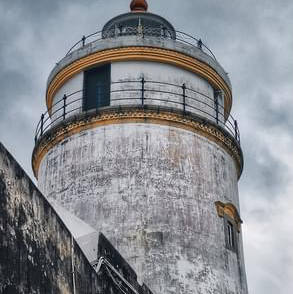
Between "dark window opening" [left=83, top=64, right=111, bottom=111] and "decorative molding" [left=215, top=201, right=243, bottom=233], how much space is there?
14.7 feet

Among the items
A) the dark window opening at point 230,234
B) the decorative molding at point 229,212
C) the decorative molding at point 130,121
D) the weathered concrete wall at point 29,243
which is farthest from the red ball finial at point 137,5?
the weathered concrete wall at point 29,243

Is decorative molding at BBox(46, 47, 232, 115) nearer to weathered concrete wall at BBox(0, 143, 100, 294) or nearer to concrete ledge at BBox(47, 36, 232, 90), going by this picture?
concrete ledge at BBox(47, 36, 232, 90)

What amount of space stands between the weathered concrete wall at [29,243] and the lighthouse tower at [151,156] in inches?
242

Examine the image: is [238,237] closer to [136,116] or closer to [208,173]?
[208,173]

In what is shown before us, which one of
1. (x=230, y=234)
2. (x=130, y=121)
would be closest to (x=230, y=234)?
(x=230, y=234)

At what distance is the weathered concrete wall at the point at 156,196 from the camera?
1764 centimetres

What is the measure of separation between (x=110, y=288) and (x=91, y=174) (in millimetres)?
6274

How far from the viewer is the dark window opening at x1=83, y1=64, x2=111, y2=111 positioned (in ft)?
67.9

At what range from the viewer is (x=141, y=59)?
68.4ft

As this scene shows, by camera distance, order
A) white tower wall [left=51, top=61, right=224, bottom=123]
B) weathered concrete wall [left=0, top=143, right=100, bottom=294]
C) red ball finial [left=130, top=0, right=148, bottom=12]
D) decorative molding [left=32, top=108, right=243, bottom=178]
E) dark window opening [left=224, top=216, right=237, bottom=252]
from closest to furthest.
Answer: weathered concrete wall [left=0, top=143, right=100, bottom=294]
dark window opening [left=224, top=216, right=237, bottom=252]
decorative molding [left=32, top=108, right=243, bottom=178]
white tower wall [left=51, top=61, right=224, bottom=123]
red ball finial [left=130, top=0, right=148, bottom=12]

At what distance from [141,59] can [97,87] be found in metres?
1.58

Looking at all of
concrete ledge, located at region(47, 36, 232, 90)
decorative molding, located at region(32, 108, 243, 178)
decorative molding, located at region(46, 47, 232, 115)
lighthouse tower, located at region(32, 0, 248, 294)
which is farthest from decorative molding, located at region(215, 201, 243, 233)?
concrete ledge, located at region(47, 36, 232, 90)

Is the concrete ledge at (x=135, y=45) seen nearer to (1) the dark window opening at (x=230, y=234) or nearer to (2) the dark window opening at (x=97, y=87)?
(2) the dark window opening at (x=97, y=87)

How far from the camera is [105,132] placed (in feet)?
64.5
